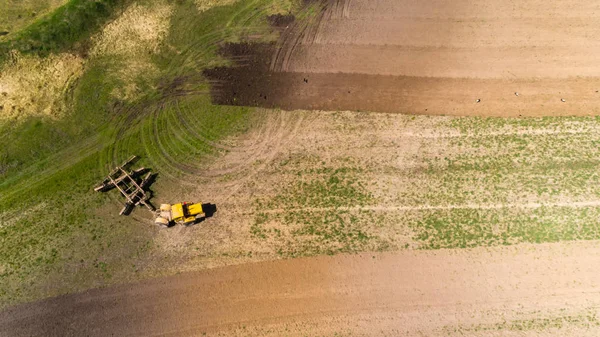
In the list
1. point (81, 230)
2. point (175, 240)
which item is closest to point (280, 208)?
point (175, 240)

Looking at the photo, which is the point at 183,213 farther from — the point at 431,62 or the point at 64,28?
the point at 431,62

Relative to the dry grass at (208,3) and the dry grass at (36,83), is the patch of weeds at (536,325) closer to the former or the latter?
the dry grass at (208,3)

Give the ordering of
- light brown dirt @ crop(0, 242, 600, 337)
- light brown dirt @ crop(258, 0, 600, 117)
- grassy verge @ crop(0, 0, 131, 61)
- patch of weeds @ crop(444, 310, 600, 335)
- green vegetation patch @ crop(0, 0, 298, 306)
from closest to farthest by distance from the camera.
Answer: patch of weeds @ crop(444, 310, 600, 335) < light brown dirt @ crop(0, 242, 600, 337) < green vegetation patch @ crop(0, 0, 298, 306) < light brown dirt @ crop(258, 0, 600, 117) < grassy verge @ crop(0, 0, 131, 61)

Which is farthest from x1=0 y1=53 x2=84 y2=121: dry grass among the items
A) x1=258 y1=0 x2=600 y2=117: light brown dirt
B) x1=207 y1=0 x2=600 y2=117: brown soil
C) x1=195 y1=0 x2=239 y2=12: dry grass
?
x1=258 y1=0 x2=600 y2=117: light brown dirt

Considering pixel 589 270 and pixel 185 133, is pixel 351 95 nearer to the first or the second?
A: pixel 185 133

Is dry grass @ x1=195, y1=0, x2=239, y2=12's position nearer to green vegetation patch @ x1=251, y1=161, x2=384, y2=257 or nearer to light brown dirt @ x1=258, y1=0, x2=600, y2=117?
light brown dirt @ x1=258, y1=0, x2=600, y2=117

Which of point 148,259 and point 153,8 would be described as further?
point 153,8

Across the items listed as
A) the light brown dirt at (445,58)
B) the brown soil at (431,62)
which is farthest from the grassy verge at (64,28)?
the light brown dirt at (445,58)
